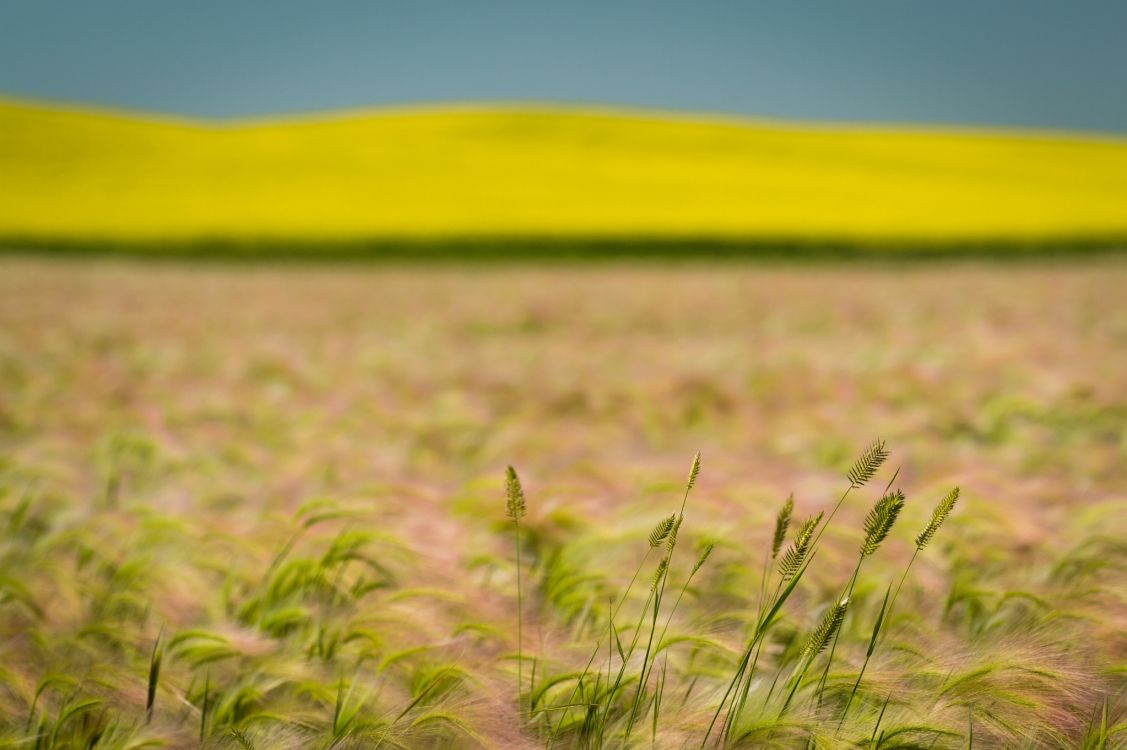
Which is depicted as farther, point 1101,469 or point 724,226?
point 724,226

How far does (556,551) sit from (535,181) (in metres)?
17.2

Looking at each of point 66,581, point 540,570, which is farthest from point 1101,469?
point 66,581

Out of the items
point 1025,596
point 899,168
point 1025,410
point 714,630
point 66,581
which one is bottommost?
point 66,581

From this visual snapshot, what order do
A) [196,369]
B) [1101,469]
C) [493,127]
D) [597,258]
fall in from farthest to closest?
[493,127] < [597,258] < [196,369] < [1101,469]

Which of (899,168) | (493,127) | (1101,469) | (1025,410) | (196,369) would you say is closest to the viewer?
(1101,469)

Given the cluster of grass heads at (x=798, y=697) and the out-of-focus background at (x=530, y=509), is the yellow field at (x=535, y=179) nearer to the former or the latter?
the out-of-focus background at (x=530, y=509)

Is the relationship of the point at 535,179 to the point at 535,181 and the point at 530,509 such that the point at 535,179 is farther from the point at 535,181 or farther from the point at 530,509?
the point at 530,509

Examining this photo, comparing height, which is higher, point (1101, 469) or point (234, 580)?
point (1101, 469)

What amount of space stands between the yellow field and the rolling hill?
2.9 inches

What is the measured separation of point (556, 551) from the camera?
4.93ft

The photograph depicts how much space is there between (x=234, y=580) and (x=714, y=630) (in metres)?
0.89

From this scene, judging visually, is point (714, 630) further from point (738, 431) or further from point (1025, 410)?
A: point (1025, 410)

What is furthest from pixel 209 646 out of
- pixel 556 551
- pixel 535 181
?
pixel 535 181

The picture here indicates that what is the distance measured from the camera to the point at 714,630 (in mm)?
1216
